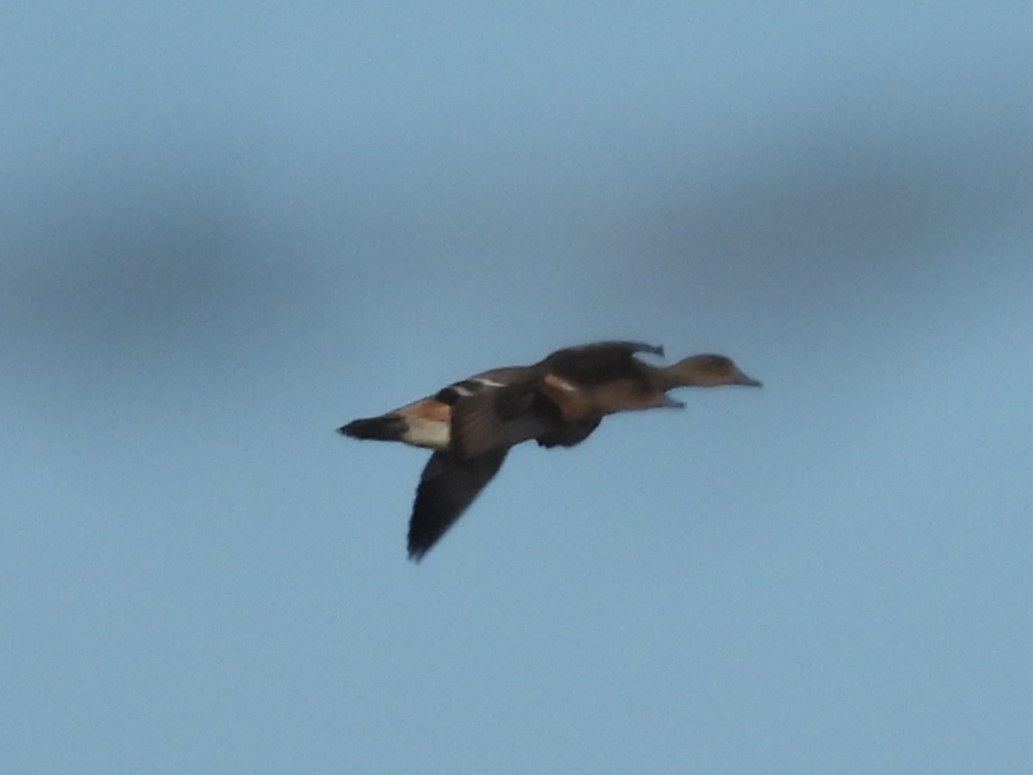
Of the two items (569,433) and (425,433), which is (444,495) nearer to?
(425,433)

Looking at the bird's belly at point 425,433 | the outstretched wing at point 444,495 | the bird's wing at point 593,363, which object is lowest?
the outstretched wing at point 444,495

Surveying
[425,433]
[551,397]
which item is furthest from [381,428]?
[551,397]

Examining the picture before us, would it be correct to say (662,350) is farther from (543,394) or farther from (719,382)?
(719,382)

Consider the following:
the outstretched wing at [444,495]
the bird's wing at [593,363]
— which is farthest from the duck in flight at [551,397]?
the outstretched wing at [444,495]

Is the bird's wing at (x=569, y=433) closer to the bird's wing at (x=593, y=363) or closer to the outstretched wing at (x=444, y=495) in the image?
the bird's wing at (x=593, y=363)

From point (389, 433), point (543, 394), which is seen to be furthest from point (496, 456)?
point (543, 394)

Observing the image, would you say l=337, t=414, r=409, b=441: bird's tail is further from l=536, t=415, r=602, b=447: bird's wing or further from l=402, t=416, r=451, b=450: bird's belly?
l=536, t=415, r=602, b=447: bird's wing

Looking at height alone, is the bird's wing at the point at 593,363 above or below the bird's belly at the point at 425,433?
above

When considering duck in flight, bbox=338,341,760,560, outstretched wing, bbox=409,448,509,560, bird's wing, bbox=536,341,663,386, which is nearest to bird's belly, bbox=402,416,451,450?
duck in flight, bbox=338,341,760,560
